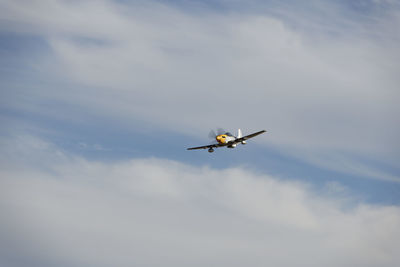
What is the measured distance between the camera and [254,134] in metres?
126

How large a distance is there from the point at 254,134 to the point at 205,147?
1510cm

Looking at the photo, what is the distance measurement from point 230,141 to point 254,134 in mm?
8511

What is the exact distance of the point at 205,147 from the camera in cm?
13388

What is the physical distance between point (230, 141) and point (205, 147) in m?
7.13

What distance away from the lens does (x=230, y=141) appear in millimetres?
132125
